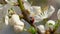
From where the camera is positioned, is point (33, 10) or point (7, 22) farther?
point (33, 10)

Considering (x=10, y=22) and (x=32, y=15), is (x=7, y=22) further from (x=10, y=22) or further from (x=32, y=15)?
(x=32, y=15)

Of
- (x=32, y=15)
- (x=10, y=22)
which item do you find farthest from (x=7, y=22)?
(x=32, y=15)

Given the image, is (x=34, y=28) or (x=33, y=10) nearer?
(x=34, y=28)

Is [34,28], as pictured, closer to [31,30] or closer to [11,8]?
[31,30]

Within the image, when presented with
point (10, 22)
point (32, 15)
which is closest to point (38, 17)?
point (32, 15)

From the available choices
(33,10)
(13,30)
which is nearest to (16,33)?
(13,30)

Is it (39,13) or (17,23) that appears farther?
(39,13)

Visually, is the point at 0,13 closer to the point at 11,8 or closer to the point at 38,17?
the point at 11,8
